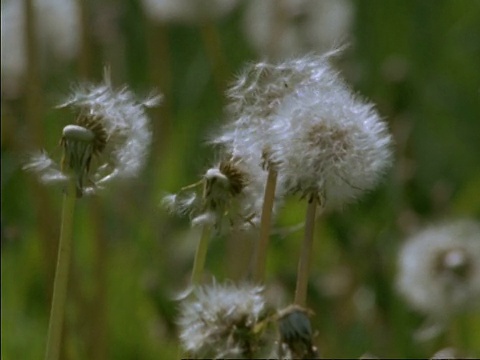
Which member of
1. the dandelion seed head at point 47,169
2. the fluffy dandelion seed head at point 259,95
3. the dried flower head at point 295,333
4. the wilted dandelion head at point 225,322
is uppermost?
the fluffy dandelion seed head at point 259,95

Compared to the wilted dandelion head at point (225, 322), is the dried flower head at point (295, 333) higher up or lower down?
lower down

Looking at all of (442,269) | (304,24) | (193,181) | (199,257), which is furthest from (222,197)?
(304,24)

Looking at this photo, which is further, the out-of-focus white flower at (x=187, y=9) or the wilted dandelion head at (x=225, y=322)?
the out-of-focus white flower at (x=187, y=9)

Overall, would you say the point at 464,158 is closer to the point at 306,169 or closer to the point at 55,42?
the point at 55,42

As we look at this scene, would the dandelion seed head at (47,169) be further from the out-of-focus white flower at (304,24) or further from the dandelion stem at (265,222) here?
the out-of-focus white flower at (304,24)

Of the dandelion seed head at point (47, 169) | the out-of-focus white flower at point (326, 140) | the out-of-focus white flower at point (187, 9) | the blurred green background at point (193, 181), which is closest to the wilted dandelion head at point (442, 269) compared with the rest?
the blurred green background at point (193, 181)

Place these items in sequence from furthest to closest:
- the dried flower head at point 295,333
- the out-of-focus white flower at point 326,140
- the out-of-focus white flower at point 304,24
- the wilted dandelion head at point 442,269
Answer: the out-of-focus white flower at point 304,24 → the wilted dandelion head at point 442,269 → the out-of-focus white flower at point 326,140 → the dried flower head at point 295,333

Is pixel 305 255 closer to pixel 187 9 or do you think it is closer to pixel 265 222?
pixel 265 222
